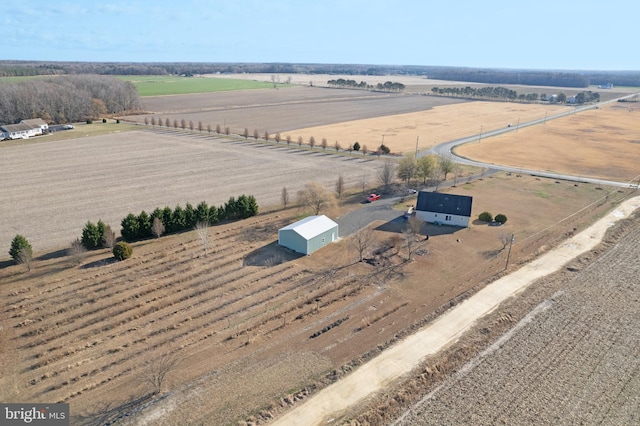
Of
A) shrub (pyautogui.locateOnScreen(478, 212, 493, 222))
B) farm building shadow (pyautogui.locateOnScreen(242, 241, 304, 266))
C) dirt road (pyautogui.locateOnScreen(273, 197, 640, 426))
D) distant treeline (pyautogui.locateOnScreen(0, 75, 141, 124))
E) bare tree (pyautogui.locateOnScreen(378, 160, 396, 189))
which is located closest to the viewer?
dirt road (pyautogui.locateOnScreen(273, 197, 640, 426))

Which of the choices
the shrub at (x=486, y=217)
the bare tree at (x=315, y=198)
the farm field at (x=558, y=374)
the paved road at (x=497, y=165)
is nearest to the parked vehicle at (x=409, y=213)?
the shrub at (x=486, y=217)

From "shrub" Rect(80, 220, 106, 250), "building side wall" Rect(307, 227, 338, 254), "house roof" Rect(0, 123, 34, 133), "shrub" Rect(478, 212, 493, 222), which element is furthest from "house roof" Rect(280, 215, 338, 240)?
"house roof" Rect(0, 123, 34, 133)

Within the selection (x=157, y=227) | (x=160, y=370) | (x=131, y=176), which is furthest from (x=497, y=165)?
(x=160, y=370)

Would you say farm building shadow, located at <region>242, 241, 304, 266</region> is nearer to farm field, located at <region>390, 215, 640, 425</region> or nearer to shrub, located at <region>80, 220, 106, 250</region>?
shrub, located at <region>80, 220, 106, 250</region>

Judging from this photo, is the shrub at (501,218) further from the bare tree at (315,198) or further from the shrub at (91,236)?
the shrub at (91,236)

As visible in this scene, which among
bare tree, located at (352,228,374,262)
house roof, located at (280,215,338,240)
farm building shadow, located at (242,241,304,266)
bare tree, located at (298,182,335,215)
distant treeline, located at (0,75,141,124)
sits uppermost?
distant treeline, located at (0,75,141,124)

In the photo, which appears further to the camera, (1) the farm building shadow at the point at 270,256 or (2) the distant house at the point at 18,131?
(2) the distant house at the point at 18,131
